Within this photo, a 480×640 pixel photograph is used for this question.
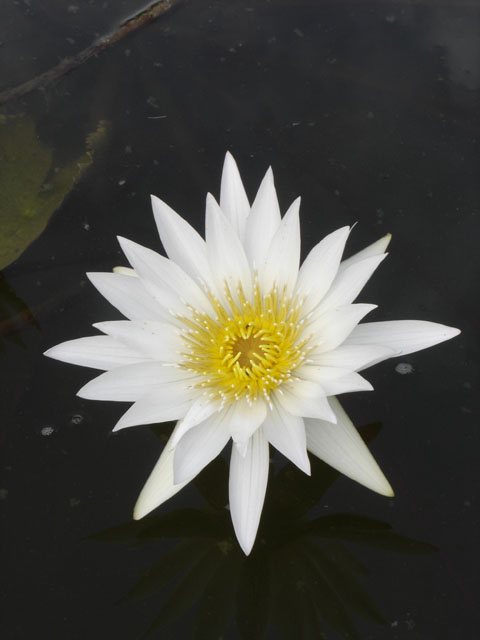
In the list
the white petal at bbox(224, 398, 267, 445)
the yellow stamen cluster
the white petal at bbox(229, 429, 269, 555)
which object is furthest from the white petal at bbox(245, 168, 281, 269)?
the white petal at bbox(229, 429, 269, 555)

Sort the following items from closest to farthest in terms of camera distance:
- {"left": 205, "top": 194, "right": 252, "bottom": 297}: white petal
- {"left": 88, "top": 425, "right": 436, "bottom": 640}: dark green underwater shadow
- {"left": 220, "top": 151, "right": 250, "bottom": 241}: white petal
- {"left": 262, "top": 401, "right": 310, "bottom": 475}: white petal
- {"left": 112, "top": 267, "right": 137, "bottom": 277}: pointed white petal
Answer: {"left": 262, "top": 401, "right": 310, "bottom": 475}: white petal → {"left": 88, "top": 425, "right": 436, "bottom": 640}: dark green underwater shadow → {"left": 205, "top": 194, "right": 252, "bottom": 297}: white petal → {"left": 220, "top": 151, "right": 250, "bottom": 241}: white petal → {"left": 112, "top": 267, "right": 137, "bottom": 277}: pointed white petal

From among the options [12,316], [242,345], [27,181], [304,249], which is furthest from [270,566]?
[27,181]

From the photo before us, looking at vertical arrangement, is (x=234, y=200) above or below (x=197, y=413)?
above

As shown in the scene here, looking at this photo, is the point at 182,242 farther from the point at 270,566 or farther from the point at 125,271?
the point at 270,566

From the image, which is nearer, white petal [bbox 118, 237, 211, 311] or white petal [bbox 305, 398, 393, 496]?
white petal [bbox 305, 398, 393, 496]

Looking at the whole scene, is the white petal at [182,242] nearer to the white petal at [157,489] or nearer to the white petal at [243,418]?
the white petal at [243,418]

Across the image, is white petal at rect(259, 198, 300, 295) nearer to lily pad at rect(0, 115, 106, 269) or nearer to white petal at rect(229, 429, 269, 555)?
white petal at rect(229, 429, 269, 555)
